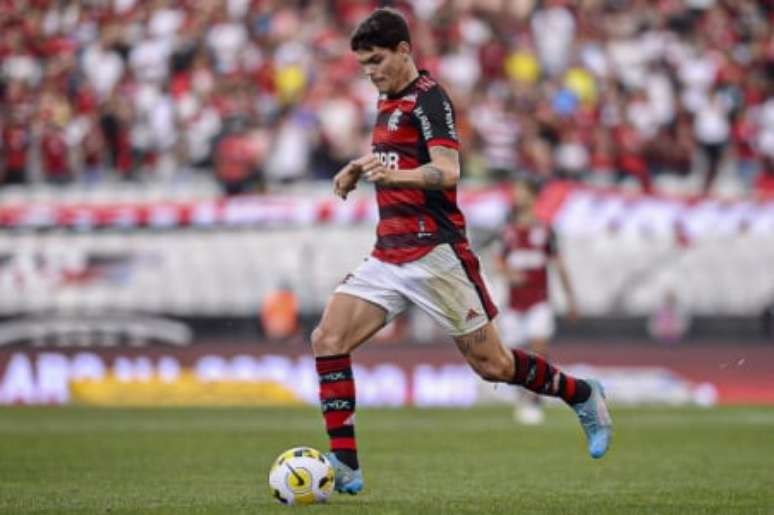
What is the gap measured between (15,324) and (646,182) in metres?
7.80

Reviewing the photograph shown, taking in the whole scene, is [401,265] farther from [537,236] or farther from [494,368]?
[537,236]

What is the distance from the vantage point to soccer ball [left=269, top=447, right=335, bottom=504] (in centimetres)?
909

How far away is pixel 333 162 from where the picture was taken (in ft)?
72.6

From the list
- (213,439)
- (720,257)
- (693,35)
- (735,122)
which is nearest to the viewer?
(213,439)

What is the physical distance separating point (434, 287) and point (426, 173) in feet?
2.46

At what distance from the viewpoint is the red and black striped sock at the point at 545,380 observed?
962 centimetres

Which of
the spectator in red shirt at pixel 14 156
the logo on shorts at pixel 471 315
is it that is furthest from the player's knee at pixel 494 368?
the spectator in red shirt at pixel 14 156

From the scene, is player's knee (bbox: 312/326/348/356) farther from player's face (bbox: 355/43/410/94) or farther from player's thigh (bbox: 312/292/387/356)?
player's face (bbox: 355/43/410/94)

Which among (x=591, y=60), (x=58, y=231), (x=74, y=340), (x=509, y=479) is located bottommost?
(x=509, y=479)

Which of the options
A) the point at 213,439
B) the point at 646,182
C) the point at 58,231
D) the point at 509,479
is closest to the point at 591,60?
the point at 646,182

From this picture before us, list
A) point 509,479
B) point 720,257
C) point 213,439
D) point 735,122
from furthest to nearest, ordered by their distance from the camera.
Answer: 1. point 735,122
2. point 720,257
3. point 213,439
4. point 509,479

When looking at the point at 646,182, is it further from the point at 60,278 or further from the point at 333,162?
the point at 60,278

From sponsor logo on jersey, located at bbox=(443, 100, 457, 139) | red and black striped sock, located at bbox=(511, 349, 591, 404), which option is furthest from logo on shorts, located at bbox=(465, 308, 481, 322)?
sponsor logo on jersey, located at bbox=(443, 100, 457, 139)

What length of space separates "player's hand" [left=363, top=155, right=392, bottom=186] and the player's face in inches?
25.9
